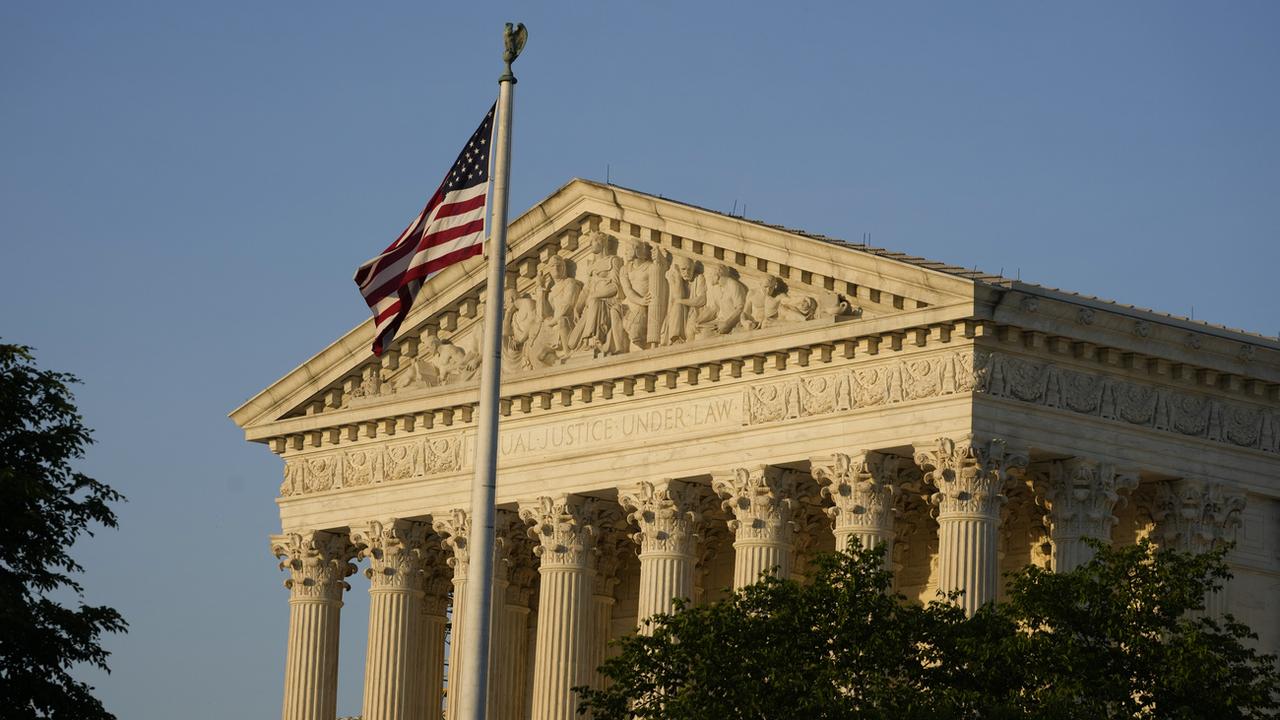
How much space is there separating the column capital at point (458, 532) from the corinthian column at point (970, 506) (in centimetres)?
1685

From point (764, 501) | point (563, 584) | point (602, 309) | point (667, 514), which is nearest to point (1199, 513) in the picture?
point (764, 501)

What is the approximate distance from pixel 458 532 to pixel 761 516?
1125cm

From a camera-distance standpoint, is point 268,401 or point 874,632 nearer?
point 874,632

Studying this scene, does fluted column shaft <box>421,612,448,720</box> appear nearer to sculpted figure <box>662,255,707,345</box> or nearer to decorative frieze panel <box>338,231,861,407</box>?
decorative frieze panel <box>338,231,861,407</box>

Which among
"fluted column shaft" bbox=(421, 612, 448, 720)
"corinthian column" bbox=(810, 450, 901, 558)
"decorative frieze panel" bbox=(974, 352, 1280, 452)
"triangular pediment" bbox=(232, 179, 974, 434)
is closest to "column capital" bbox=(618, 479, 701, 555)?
"triangular pediment" bbox=(232, 179, 974, 434)

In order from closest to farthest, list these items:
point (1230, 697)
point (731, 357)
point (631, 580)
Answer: point (1230, 697)
point (731, 357)
point (631, 580)

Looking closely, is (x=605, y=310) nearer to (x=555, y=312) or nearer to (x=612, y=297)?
(x=612, y=297)

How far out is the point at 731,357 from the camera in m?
77.1

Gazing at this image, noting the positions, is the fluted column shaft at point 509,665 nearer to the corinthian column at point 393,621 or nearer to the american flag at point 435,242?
the corinthian column at point 393,621

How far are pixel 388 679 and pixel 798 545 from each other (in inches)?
502

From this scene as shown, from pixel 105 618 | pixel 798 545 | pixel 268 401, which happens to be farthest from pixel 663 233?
pixel 105 618

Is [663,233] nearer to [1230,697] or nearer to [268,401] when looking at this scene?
[268,401]

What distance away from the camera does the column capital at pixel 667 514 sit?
260ft

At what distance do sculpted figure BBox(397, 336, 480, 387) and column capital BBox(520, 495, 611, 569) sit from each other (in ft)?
16.4
